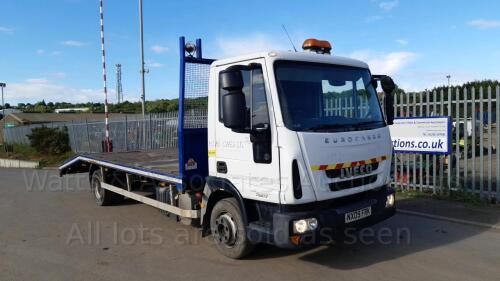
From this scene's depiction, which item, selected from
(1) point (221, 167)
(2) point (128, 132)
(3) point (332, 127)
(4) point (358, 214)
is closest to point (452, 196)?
(4) point (358, 214)

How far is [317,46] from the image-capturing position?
566cm

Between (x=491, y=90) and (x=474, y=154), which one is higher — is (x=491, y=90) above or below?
above

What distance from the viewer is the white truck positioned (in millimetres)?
4512

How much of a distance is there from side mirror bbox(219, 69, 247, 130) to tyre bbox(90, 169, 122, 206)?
5513 mm

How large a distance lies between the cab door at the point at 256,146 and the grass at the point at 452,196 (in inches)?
205

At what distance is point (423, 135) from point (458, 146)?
0.70m

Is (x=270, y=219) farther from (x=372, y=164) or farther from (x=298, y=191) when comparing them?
(x=372, y=164)

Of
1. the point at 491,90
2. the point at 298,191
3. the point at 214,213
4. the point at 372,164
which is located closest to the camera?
the point at 298,191

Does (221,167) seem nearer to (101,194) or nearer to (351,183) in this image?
(351,183)

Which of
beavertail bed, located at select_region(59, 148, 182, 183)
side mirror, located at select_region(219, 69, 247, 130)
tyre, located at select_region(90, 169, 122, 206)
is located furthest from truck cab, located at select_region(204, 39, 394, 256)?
tyre, located at select_region(90, 169, 122, 206)

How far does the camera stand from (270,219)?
15.6 feet

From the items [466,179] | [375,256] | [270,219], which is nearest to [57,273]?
[270,219]

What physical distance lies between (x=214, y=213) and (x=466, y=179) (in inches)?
212

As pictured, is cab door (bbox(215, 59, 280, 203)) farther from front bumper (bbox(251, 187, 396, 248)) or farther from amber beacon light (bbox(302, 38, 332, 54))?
amber beacon light (bbox(302, 38, 332, 54))
